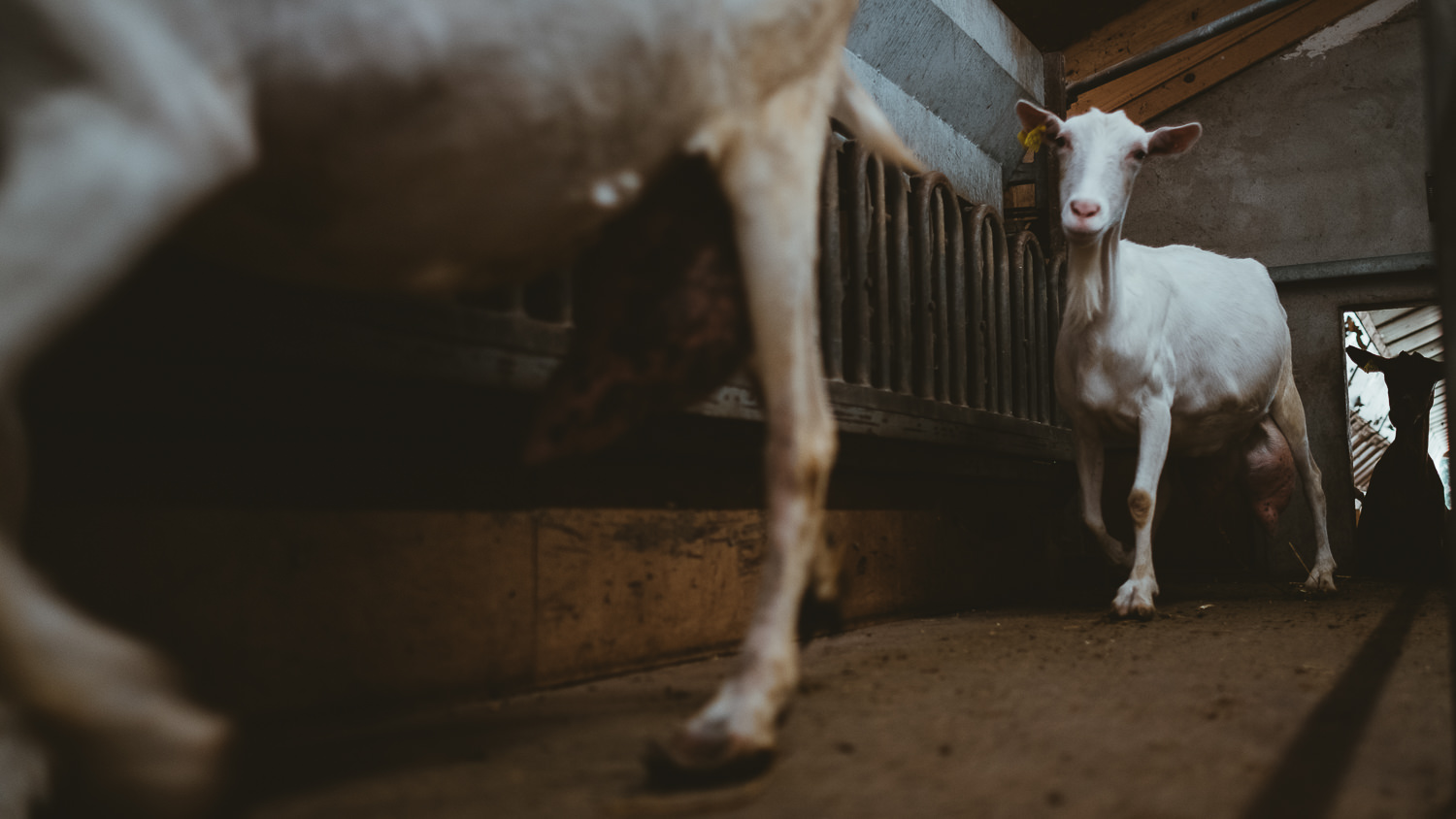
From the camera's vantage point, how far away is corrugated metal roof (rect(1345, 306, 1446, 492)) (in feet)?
36.2

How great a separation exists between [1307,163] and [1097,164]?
4598 mm

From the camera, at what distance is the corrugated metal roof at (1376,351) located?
36.2 feet

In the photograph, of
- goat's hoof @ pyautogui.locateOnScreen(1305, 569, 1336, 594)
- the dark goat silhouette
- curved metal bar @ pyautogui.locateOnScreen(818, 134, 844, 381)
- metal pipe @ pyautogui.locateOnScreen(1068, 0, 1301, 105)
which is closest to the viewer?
curved metal bar @ pyautogui.locateOnScreen(818, 134, 844, 381)

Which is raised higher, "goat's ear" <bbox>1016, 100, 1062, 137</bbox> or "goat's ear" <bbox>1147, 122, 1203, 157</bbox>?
"goat's ear" <bbox>1016, 100, 1062, 137</bbox>

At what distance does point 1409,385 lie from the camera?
6.35 m

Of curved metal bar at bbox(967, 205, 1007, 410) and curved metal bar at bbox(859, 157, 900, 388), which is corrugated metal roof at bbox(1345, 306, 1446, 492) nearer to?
curved metal bar at bbox(967, 205, 1007, 410)

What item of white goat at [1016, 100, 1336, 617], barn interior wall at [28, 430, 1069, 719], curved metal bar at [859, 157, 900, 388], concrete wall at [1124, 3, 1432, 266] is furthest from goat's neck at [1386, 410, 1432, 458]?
barn interior wall at [28, 430, 1069, 719]

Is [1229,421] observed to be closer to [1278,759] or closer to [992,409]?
[992,409]

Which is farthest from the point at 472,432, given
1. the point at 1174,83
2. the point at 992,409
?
the point at 1174,83

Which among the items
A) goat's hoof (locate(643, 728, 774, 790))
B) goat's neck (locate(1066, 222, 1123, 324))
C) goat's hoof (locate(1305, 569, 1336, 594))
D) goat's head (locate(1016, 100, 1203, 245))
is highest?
goat's head (locate(1016, 100, 1203, 245))

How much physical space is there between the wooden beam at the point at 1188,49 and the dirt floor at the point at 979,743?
5.68 metres

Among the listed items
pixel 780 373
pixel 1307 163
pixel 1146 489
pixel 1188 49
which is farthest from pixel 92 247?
pixel 1307 163

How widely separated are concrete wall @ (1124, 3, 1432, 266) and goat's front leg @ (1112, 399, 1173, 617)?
4.05 meters

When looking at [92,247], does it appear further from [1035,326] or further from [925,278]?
[1035,326]
